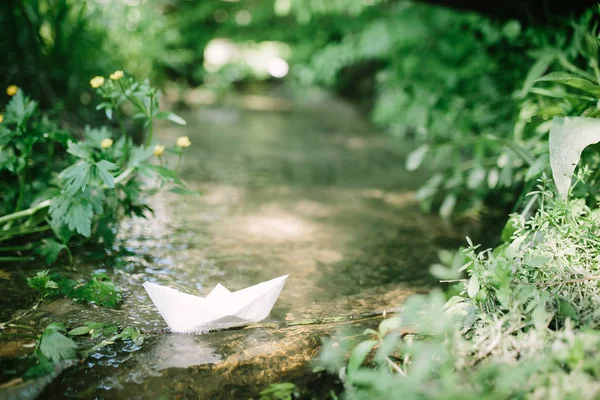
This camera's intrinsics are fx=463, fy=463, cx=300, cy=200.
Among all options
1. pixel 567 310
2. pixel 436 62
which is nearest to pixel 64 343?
pixel 567 310

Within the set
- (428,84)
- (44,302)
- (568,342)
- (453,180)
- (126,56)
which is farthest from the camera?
(126,56)

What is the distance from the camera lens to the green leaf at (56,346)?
4.13 ft

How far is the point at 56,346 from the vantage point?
4.22 feet

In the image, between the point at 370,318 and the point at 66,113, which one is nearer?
the point at 370,318

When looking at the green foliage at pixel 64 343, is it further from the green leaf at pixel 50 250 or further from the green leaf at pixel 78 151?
the green leaf at pixel 78 151

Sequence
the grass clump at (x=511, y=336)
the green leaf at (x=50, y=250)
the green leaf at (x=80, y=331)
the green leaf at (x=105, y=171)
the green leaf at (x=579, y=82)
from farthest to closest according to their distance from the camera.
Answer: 1. the green leaf at (x=50, y=250)
2. the green leaf at (x=579, y=82)
3. the green leaf at (x=105, y=171)
4. the green leaf at (x=80, y=331)
5. the grass clump at (x=511, y=336)

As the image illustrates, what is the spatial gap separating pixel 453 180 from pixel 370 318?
158 cm

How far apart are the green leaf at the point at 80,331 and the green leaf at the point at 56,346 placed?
0.04 m

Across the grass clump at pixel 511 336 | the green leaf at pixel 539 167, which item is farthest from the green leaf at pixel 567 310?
the green leaf at pixel 539 167

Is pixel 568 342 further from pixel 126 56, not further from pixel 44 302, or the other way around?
pixel 126 56

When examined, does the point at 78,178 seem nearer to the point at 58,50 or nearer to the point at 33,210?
the point at 33,210

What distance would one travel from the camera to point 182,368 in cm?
128

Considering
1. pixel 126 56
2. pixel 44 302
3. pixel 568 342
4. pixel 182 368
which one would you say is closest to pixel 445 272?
pixel 568 342

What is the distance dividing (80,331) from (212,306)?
0.39 meters
